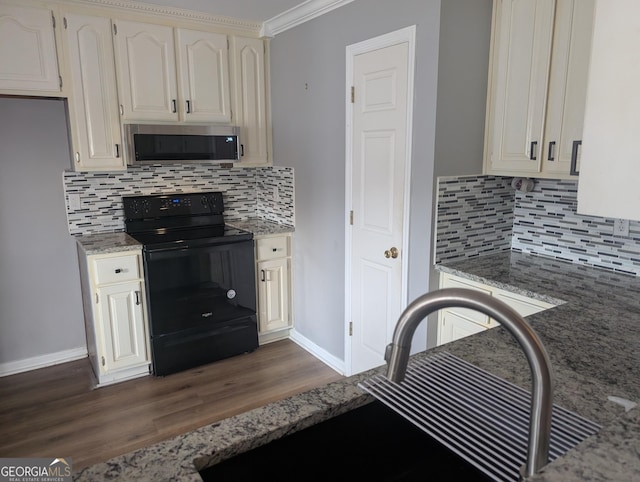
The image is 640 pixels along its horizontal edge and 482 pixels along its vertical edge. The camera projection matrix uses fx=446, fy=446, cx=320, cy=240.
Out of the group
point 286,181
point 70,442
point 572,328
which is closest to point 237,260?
point 286,181

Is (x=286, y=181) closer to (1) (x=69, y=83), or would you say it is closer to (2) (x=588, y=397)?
(1) (x=69, y=83)

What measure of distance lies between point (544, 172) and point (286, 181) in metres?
1.96

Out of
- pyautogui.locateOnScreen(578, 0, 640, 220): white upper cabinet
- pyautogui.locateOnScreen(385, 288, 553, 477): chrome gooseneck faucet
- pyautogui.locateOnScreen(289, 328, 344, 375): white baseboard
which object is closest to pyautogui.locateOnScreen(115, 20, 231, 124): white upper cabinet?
pyautogui.locateOnScreen(289, 328, 344, 375): white baseboard

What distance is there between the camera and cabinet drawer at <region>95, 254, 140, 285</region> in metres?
2.81

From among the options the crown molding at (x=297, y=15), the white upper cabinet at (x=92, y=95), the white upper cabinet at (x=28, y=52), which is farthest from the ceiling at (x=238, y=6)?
the white upper cabinet at (x=28, y=52)

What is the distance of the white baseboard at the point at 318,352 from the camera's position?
3195 millimetres

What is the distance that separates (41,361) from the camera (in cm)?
328

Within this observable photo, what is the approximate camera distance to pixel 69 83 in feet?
9.31

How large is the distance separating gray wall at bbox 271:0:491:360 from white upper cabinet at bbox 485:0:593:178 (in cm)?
8

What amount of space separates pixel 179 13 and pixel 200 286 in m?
1.91

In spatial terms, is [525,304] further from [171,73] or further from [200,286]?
[171,73]

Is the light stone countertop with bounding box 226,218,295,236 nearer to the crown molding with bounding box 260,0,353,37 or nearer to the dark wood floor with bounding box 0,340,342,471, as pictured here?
the dark wood floor with bounding box 0,340,342,471

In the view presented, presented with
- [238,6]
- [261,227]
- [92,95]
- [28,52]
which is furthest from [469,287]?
[28,52]

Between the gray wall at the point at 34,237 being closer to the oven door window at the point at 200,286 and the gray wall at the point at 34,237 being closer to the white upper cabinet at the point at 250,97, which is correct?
the oven door window at the point at 200,286
